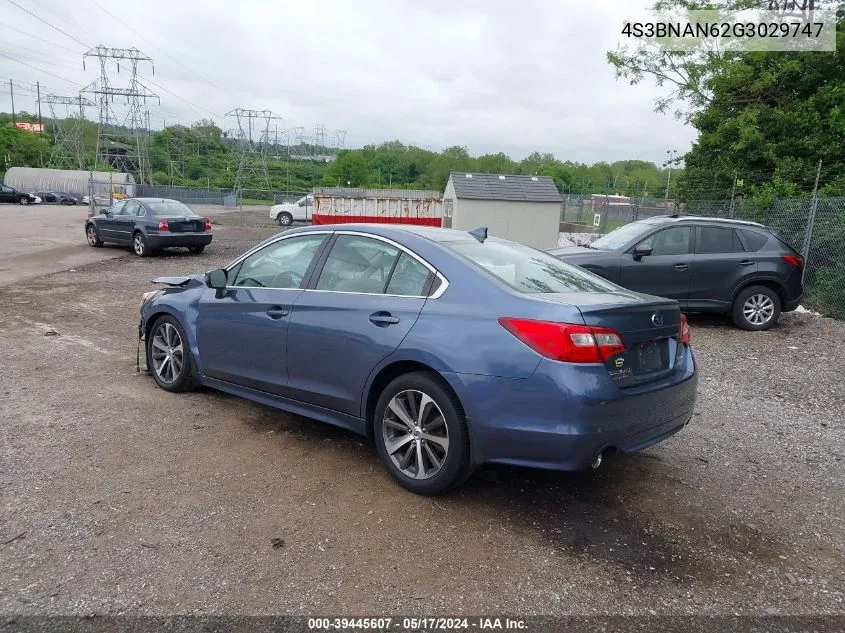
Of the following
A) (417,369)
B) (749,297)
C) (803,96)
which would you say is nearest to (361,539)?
(417,369)

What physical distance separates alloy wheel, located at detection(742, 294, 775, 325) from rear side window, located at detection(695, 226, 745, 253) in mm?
795

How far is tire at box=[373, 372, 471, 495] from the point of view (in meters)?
3.72

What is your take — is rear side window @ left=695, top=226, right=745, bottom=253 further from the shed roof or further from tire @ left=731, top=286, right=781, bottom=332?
the shed roof

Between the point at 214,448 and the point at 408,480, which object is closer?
the point at 408,480

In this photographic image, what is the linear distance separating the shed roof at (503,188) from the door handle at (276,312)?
19241mm

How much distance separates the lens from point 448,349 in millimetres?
3729

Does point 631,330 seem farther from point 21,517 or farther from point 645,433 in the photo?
point 21,517

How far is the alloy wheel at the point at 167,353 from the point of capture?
5.72 meters

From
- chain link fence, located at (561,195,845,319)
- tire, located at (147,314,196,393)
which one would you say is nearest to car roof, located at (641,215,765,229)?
chain link fence, located at (561,195,845,319)

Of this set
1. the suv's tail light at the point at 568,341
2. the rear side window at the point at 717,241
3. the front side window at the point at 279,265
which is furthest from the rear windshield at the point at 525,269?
the rear side window at the point at 717,241

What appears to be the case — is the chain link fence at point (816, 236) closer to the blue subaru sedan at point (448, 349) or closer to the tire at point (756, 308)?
the tire at point (756, 308)

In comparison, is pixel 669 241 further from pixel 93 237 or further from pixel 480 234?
pixel 93 237

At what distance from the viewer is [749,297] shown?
9945 millimetres

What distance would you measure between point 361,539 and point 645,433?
171 centimetres
